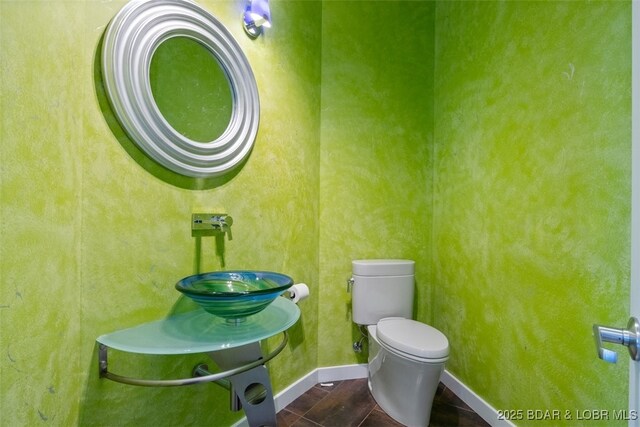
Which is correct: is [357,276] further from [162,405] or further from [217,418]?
[162,405]

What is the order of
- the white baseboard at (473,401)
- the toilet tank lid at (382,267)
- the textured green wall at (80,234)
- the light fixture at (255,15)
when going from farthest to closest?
the toilet tank lid at (382,267) → the white baseboard at (473,401) → the light fixture at (255,15) → the textured green wall at (80,234)

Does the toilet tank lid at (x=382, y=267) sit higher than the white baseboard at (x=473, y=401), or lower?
higher

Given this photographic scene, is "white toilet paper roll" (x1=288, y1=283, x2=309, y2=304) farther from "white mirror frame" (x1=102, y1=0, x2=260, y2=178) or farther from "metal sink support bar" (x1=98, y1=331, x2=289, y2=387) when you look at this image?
"white mirror frame" (x1=102, y1=0, x2=260, y2=178)

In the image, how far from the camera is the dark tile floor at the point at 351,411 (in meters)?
1.57

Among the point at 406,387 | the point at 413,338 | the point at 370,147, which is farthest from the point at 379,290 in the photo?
the point at 370,147

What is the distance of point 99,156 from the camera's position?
0.93m

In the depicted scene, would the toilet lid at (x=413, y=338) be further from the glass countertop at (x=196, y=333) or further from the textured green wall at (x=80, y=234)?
the textured green wall at (x=80, y=234)

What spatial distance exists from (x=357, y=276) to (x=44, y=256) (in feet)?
4.88

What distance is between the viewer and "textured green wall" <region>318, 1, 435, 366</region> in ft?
6.31

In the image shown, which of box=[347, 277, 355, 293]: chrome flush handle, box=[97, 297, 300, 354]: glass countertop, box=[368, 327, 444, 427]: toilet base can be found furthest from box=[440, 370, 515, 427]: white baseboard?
box=[97, 297, 300, 354]: glass countertop

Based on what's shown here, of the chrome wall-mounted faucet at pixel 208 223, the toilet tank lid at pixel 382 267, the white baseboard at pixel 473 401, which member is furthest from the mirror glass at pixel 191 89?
the white baseboard at pixel 473 401

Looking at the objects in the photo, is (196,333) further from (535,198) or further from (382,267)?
(535,198)

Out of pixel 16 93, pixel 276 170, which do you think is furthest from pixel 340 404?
pixel 16 93

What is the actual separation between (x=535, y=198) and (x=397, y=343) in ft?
3.11
